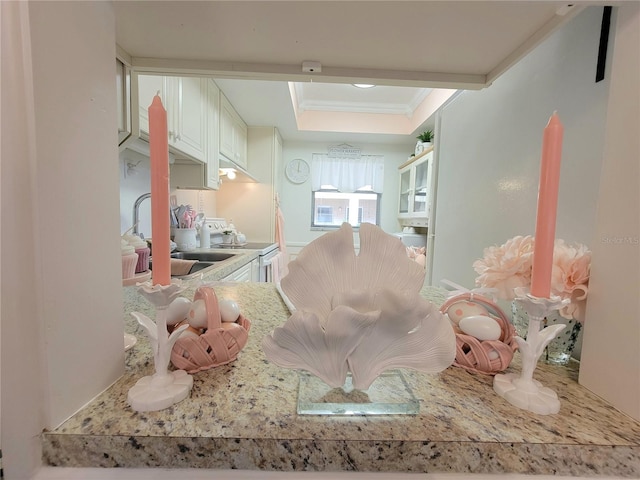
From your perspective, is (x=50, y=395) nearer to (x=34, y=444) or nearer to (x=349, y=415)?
(x=34, y=444)

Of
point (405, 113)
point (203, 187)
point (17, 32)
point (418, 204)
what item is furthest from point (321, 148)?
point (17, 32)

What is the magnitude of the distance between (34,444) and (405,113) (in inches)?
146

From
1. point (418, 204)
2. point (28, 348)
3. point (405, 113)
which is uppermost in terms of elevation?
point (405, 113)

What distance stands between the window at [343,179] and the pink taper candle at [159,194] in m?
3.50

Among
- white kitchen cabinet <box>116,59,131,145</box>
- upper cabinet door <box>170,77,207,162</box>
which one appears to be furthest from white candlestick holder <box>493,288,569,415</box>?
upper cabinet door <box>170,77,207,162</box>

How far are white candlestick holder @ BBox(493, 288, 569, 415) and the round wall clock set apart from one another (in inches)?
142

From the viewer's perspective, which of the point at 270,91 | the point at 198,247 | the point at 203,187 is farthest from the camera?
the point at 198,247

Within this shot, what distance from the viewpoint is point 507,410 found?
14.0 inches

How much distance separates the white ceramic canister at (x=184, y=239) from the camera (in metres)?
2.06

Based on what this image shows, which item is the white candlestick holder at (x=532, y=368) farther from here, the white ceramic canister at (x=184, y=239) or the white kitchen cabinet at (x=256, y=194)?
the white kitchen cabinet at (x=256, y=194)

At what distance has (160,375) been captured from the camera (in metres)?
0.36

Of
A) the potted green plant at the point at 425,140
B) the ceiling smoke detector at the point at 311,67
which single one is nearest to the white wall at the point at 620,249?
the ceiling smoke detector at the point at 311,67

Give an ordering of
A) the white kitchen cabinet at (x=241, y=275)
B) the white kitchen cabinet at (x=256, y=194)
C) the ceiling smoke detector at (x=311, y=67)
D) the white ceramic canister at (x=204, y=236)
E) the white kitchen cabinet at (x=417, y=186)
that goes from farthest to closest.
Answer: the white kitchen cabinet at (x=256, y=194), the white kitchen cabinet at (x=417, y=186), the white ceramic canister at (x=204, y=236), the white kitchen cabinet at (x=241, y=275), the ceiling smoke detector at (x=311, y=67)

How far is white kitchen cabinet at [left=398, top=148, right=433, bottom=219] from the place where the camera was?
2697 mm
